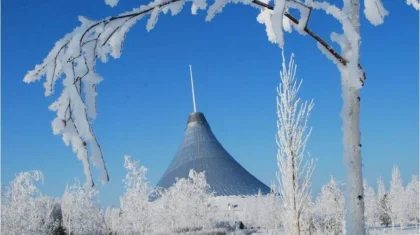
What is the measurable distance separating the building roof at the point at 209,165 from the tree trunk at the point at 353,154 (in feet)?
156

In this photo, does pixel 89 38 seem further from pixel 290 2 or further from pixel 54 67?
pixel 290 2

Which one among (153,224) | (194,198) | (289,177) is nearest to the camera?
(289,177)

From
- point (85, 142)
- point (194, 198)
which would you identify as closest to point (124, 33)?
point (85, 142)

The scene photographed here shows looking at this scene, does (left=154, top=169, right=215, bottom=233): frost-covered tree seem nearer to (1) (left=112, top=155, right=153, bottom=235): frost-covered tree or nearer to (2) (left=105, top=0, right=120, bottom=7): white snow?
(1) (left=112, top=155, right=153, bottom=235): frost-covered tree

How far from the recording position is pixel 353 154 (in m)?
1.88

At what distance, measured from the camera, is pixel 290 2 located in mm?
1484

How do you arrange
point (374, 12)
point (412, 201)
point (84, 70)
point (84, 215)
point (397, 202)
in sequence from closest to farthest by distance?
point (84, 70) → point (374, 12) → point (84, 215) → point (397, 202) → point (412, 201)

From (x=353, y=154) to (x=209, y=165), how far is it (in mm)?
53064

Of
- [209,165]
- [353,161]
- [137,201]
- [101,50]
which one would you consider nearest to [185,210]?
[137,201]

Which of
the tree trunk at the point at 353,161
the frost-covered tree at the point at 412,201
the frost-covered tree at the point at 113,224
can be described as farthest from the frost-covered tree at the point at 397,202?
the tree trunk at the point at 353,161

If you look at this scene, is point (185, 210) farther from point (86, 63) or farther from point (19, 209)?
point (86, 63)

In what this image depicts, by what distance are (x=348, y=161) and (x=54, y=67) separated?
124 centimetres

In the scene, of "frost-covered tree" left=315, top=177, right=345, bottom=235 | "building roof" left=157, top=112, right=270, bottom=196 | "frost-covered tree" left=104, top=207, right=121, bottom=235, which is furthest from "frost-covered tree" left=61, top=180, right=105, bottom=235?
"building roof" left=157, top=112, right=270, bottom=196

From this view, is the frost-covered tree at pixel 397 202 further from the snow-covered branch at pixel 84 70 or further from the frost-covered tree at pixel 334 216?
the snow-covered branch at pixel 84 70
